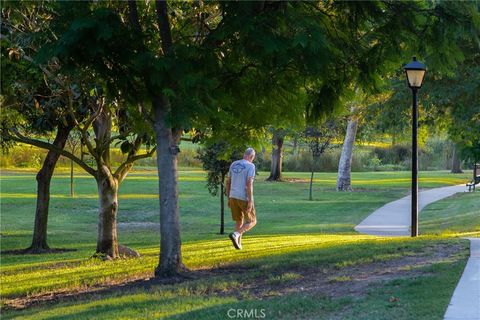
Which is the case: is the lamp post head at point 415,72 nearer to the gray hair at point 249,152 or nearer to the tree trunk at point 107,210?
the gray hair at point 249,152

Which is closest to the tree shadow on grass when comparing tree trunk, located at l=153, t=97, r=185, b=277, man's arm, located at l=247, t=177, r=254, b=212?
man's arm, located at l=247, t=177, r=254, b=212

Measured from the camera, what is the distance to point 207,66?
10.4 meters

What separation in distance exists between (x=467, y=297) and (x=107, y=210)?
9618mm

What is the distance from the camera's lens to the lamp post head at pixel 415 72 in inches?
578

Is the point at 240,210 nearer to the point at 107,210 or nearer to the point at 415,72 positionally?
the point at 107,210

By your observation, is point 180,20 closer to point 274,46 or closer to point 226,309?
point 274,46

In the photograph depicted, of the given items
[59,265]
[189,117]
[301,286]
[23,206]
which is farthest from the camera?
[23,206]

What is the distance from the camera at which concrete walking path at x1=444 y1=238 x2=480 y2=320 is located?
663cm

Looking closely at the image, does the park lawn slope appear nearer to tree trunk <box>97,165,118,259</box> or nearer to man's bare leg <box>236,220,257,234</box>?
man's bare leg <box>236,220,257,234</box>

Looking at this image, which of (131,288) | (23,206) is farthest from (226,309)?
(23,206)

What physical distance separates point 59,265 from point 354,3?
7.95 meters

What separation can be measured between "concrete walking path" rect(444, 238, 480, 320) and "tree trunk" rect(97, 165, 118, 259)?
26.6 feet

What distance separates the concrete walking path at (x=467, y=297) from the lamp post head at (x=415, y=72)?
578 cm

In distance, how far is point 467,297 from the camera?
743 cm
